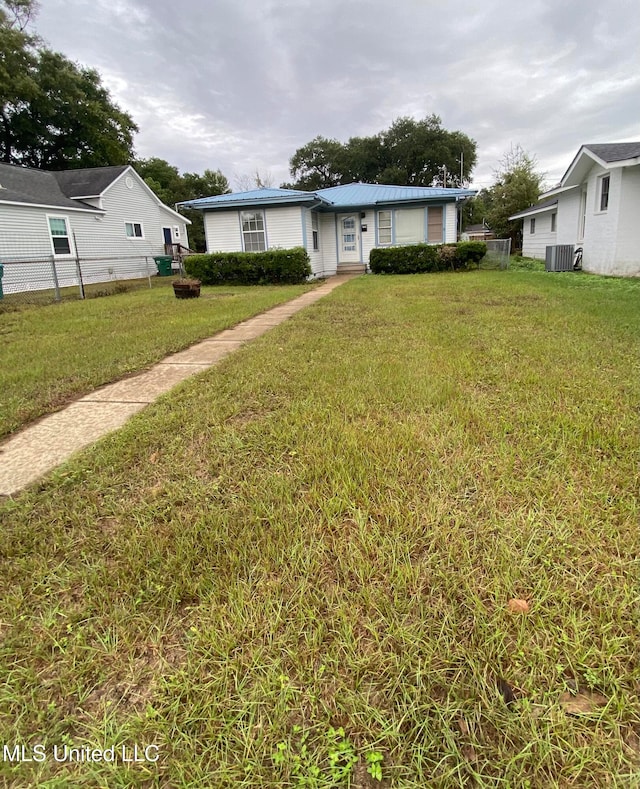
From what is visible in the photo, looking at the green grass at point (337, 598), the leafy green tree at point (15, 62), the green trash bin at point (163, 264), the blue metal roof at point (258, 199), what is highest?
the leafy green tree at point (15, 62)

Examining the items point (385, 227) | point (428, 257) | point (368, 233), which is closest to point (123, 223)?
point (368, 233)

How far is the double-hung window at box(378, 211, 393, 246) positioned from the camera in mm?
17188

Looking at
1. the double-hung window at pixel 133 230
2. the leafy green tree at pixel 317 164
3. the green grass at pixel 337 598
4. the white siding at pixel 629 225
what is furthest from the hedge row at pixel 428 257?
the leafy green tree at pixel 317 164

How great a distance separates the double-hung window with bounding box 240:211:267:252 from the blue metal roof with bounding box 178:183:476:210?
0.50 metres

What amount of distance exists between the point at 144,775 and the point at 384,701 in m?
0.63

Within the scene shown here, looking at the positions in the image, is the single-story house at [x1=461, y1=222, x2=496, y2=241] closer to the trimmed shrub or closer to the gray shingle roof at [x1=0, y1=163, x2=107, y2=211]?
A: the trimmed shrub

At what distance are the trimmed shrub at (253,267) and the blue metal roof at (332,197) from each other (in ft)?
6.56

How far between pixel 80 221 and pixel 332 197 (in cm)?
1076

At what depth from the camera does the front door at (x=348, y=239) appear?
693 inches

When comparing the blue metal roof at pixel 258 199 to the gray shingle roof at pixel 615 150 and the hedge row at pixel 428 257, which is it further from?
the gray shingle roof at pixel 615 150

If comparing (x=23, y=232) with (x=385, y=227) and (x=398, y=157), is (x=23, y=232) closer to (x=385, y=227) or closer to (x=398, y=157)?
(x=385, y=227)

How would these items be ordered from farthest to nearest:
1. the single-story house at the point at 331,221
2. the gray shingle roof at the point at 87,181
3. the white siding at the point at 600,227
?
the gray shingle roof at the point at 87,181, the single-story house at the point at 331,221, the white siding at the point at 600,227

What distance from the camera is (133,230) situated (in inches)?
852

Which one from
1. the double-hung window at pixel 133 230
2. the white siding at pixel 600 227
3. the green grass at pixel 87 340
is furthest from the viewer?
the double-hung window at pixel 133 230
